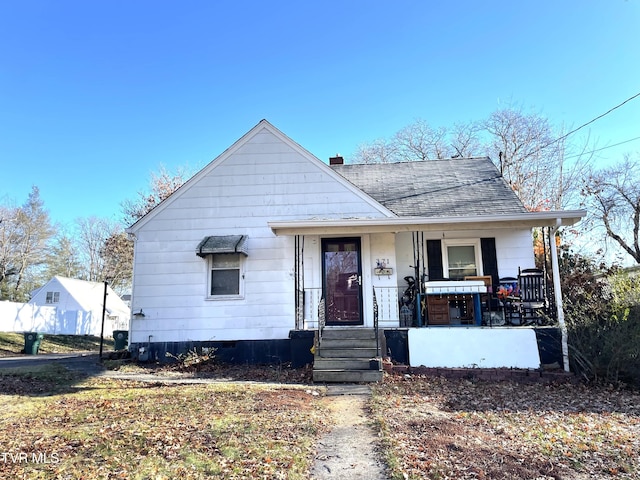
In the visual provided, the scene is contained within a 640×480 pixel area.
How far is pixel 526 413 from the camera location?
5.64 meters

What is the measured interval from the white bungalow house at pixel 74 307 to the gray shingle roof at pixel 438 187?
63.8 ft

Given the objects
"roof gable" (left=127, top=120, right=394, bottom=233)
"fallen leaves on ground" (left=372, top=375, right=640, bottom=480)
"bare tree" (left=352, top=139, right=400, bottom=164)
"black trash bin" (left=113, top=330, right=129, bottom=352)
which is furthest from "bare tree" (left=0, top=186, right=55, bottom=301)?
"fallen leaves on ground" (left=372, top=375, right=640, bottom=480)

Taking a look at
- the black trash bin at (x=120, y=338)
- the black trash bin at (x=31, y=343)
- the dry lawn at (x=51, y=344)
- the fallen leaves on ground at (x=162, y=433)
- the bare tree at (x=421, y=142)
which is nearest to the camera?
the fallen leaves on ground at (x=162, y=433)

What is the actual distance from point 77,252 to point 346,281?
3696 cm

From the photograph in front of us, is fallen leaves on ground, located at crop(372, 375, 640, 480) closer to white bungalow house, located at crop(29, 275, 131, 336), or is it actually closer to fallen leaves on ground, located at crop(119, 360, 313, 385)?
fallen leaves on ground, located at crop(119, 360, 313, 385)

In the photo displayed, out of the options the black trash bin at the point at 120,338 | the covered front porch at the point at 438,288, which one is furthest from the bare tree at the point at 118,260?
the covered front porch at the point at 438,288

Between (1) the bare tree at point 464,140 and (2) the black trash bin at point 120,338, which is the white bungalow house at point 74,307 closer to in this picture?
(2) the black trash bin at point 120,338

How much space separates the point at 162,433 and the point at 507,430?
3833mm

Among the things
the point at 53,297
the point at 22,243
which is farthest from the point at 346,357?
the point at 22,243

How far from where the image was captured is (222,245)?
9.79 meters

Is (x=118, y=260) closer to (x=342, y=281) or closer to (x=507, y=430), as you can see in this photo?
(x=342, y=281)

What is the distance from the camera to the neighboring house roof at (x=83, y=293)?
1133 inches

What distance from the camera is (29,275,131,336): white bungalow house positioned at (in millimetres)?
26141

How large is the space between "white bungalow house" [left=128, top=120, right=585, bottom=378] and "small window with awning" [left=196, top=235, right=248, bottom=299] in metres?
0.03
